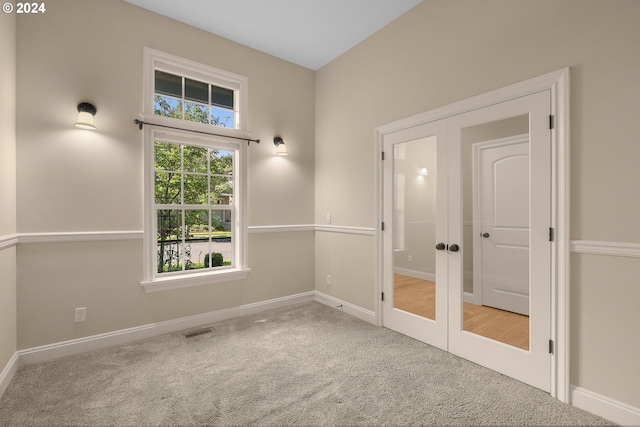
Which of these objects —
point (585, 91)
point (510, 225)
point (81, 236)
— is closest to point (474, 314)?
point (510, 225)

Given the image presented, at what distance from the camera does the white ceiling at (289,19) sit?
2850 millimetres

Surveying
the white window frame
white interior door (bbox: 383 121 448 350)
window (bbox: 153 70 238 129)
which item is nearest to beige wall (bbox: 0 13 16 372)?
the white window frame

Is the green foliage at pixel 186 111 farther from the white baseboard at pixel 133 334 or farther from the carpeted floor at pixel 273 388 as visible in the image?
the carpeted floor at pixel 273 388

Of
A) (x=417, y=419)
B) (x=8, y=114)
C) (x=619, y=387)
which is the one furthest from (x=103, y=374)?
(x=619, y=387)

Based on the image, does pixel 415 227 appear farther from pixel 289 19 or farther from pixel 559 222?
pixel 289 19

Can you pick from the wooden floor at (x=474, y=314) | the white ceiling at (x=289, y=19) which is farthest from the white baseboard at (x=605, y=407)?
the white ceiling at (x=289, y=19)

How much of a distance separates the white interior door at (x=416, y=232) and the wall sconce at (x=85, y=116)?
2.72 m

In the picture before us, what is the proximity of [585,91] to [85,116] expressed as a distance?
3.68 meters

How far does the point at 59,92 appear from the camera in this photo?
8.27 feet

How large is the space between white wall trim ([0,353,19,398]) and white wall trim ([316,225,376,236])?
3.08 meters

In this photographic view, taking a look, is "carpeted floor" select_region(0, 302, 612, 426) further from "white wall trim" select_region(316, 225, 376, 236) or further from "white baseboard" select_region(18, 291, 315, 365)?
"white wall trim" select_region(316, 225, 376, 236)

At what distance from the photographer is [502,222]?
2.36m

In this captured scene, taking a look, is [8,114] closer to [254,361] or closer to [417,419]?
[254,361]

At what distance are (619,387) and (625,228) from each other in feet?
3.08
